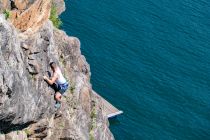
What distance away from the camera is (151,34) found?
103 meters

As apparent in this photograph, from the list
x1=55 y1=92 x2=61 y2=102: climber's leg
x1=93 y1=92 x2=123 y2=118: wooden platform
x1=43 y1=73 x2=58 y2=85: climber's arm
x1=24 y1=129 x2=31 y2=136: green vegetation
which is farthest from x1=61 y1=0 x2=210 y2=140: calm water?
x1=43 y1=73 x2=58 y2=85: climber's arm

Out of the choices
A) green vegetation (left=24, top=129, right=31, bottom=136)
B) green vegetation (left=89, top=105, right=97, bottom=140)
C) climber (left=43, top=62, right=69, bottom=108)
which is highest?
climber (left=43, top=62, right=69, bottom=108)

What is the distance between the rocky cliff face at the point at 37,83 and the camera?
30.6m

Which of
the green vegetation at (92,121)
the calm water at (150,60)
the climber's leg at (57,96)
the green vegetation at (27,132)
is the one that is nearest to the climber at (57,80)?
the climber's leg at (57,96)

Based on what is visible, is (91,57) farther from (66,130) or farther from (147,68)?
(66,130)

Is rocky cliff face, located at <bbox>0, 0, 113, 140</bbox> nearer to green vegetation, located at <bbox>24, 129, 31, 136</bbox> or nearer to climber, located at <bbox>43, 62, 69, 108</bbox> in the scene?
green vegetation, located at <bbox>24, 129, 31, 136</bbox>

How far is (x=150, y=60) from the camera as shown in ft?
313

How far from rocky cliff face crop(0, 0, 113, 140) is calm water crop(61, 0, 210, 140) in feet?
116

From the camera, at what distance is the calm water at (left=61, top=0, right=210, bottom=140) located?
270ft

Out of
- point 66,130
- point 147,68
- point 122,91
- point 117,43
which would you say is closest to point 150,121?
point 122,91

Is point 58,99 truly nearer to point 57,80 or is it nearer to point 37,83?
point 57,80

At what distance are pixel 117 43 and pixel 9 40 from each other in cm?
6713

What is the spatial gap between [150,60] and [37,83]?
204 feet

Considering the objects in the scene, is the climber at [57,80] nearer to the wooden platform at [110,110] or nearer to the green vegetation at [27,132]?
the green vegetation at [27,132]
